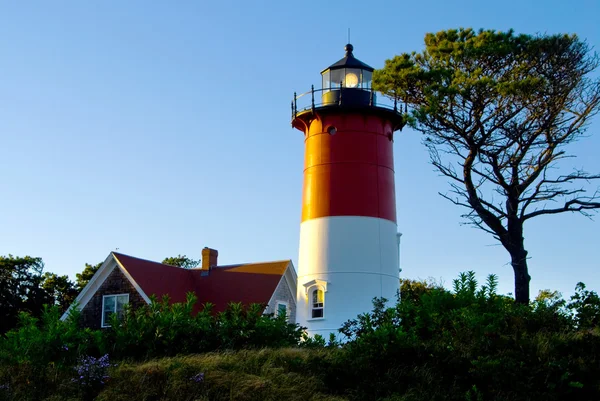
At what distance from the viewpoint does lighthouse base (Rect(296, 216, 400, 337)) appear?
24.0 metres

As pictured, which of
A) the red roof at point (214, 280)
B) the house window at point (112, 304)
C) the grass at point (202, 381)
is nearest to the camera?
the grass at point (202, 381)

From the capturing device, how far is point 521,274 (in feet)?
66.0

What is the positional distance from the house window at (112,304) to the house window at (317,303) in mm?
7568

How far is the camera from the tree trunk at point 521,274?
20.0m

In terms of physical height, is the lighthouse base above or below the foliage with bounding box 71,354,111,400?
above

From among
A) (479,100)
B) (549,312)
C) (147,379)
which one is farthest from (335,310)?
(147,379)

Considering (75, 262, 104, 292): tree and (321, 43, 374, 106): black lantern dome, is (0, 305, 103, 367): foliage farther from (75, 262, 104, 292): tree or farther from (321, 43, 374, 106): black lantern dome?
(75, 262, 104, 292): tree

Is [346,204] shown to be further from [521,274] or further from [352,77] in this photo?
[521,274]

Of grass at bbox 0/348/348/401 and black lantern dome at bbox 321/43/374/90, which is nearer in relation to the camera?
grass at bbox 0/348/348/401

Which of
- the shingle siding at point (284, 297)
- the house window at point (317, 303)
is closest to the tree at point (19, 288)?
the shingle siding at point (284, 297)

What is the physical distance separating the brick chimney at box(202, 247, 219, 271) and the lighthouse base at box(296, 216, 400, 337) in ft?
26.8

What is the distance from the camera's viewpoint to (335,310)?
2402cm

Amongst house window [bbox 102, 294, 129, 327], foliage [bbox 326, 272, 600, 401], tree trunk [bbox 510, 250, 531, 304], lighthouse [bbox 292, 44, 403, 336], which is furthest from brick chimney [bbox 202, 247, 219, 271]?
foliage [bbox 326, 272, 600, 401]

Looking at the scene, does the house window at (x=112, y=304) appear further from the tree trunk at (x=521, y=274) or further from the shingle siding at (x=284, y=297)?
the tree trunk at (x=521, y=274)
